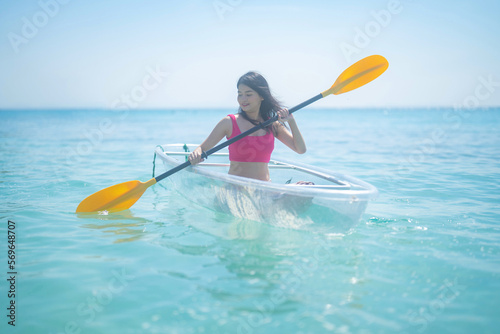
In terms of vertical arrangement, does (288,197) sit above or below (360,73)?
below

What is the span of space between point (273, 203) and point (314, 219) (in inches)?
14.3

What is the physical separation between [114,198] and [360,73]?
3040 mm

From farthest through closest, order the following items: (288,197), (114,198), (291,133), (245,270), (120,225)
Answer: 1. (114,198)
2. (291,133)
3. (120,225)
4. (288,197)
5. (245,270)

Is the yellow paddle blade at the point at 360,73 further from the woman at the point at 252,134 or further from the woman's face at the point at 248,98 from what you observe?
the woman's face at the point at 248,98

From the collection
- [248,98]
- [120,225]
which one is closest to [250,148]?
[248,98]

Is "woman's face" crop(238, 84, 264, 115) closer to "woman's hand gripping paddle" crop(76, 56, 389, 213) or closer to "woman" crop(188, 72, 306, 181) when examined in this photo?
"woman" crop(188, 72, 306, 181)

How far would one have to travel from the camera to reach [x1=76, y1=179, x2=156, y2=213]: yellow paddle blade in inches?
159

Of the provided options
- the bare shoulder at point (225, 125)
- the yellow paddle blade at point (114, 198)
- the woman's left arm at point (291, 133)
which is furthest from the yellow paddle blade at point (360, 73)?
the yellow paddle blade at point (114, 198)

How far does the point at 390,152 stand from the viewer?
32.0 ft

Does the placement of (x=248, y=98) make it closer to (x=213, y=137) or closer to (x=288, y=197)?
(x=213, y=137)

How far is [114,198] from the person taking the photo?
13.4ft

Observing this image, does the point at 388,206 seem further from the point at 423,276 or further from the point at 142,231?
the point at 142,231

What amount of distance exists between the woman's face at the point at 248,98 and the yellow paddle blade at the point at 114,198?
128cm

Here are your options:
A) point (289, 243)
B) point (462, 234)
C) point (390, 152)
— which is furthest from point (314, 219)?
point (390, 152)
